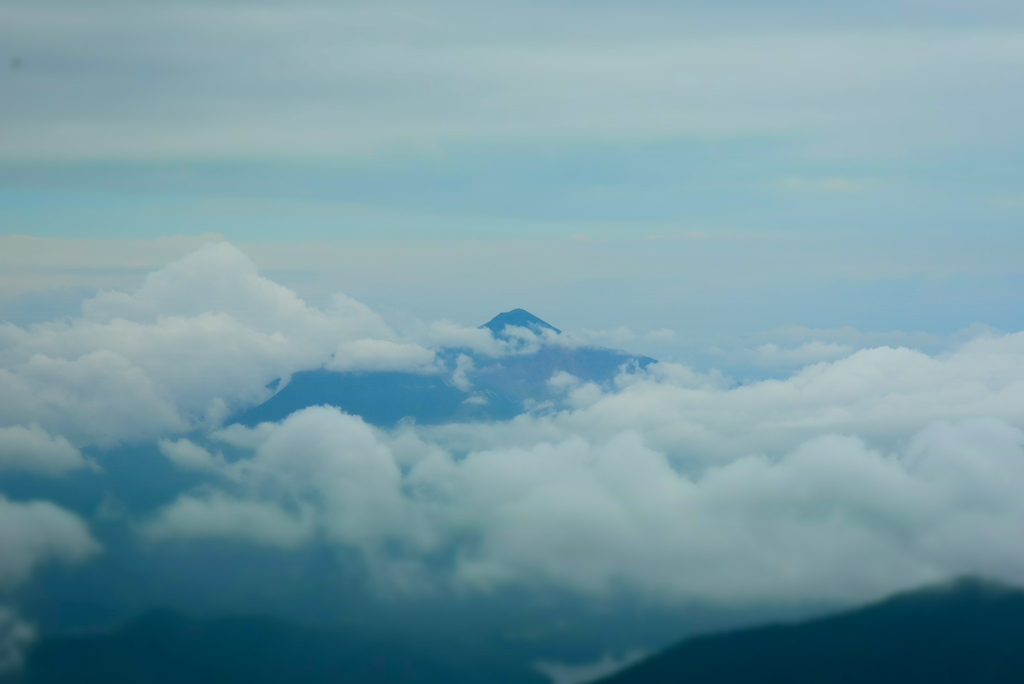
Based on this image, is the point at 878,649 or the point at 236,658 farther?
the point at 878,649

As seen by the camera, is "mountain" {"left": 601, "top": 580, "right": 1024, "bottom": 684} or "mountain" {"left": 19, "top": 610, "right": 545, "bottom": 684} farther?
"mountain" {"left": 601, "top": 580, "right": 1024, "bottom": 684}

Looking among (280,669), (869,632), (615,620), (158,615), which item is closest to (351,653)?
(280,669)

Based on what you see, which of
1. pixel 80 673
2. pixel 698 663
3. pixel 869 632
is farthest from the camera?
pixel 869 632

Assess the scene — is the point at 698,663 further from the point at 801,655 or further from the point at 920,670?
the point at 920,670

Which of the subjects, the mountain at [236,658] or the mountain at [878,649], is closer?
the mountain at [236,658]
